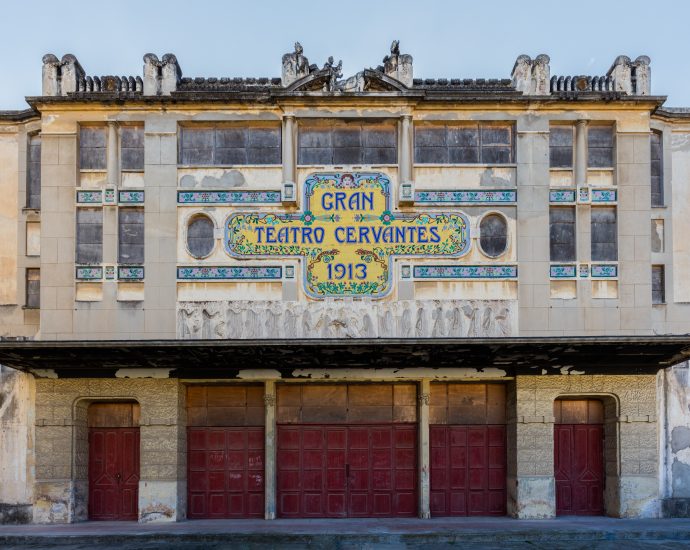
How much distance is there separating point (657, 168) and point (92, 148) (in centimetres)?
1370

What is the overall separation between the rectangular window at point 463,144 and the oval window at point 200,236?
5181mm

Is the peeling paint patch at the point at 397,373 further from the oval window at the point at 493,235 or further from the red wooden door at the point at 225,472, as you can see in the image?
the oval window at the point at 493,235

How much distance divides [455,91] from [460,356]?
641 centimetres

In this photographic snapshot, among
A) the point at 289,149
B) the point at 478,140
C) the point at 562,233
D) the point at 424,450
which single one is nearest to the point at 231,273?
the point at 289,149

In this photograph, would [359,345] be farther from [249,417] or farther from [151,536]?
[151,536]

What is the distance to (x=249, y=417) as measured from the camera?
781 inches

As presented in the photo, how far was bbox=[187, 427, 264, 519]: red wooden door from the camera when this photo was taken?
64.2 ft

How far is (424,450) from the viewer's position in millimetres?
19391

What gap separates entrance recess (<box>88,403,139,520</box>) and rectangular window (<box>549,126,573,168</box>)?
11.6m

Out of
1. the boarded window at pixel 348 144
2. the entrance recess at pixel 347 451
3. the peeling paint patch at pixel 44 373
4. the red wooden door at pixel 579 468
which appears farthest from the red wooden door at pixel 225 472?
the red wooden door at pixel 579 468

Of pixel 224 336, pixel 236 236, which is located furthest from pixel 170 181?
pixel 224 336

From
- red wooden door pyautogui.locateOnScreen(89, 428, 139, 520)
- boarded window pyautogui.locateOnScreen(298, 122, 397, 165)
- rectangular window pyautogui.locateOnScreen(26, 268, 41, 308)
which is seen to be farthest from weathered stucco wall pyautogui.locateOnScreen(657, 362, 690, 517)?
rectangular window pyautogui.locateOnScreen(26, 268, 41, 308)

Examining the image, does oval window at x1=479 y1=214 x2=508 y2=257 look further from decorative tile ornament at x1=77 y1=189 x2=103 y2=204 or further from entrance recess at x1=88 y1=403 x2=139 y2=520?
entrance recess at x1=88 y1=403 x2=139 y2=520

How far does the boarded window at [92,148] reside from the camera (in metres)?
19.6
